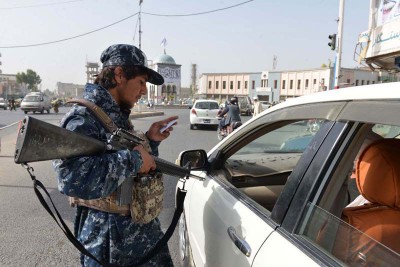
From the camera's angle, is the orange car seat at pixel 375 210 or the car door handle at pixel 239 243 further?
the car door handle at pixel 239 243

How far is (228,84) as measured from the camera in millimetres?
88188

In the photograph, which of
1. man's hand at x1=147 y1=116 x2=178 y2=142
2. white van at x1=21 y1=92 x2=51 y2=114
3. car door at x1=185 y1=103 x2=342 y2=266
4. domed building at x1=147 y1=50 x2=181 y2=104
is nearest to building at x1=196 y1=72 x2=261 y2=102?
domed building at x1=147 y1=50 x2=181 y2=104

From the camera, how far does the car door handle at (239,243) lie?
4.72ft

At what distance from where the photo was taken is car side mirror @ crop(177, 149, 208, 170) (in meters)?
2.25

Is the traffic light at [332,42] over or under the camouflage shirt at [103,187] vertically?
over

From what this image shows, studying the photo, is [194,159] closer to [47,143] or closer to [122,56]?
[122,56]

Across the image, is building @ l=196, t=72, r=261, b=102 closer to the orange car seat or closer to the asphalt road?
the asphalt road

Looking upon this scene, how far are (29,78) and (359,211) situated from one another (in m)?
116

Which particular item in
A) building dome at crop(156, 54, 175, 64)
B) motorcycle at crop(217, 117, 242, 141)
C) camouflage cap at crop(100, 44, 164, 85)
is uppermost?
building dome at crop(156, 54, 175, 64)

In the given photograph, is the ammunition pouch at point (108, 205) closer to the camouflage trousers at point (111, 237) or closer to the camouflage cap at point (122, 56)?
the camouflage trousers at point (111, 237)

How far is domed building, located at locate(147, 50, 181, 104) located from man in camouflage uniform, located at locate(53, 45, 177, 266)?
224ft

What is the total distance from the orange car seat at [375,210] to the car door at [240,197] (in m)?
0.22

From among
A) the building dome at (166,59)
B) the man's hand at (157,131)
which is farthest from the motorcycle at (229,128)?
the building dome at (166,59)

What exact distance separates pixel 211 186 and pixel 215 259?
1.50 feet
